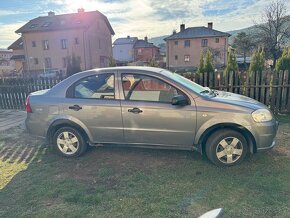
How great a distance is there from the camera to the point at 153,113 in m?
3.99

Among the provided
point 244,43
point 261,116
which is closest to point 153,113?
point 261,116

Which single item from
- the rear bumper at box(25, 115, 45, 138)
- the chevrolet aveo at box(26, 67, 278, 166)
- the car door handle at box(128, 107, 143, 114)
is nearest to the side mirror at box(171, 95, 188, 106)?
the chevrolet aveo at box(26, 67, 278, 166)

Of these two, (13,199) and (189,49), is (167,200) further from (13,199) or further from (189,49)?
(189,49)

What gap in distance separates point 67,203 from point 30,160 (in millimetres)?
1847

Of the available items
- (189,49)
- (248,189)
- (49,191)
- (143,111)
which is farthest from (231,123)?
(189,49)

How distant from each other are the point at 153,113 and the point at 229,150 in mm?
1334

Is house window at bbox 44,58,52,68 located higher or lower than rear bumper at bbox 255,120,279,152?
higher

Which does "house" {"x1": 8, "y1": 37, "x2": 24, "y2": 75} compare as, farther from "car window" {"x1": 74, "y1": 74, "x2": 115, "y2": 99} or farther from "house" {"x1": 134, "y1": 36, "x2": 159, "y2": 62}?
"car window" {"x1": 74, "y1": 74, "x2": 115, "y2": 99}

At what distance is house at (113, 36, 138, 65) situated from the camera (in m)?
61.6

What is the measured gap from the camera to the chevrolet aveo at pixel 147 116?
3.83 metres

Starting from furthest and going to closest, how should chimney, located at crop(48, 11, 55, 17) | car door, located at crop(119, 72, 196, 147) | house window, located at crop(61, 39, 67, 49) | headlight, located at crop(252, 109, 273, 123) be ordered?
chimney, located at crop(48, 11, 55, 17), house window, located at crop(61, 39, 67, 49), car door, located at crop(119, 72, 196, 147), headlight, located at crop(252, 109, 273, 123)

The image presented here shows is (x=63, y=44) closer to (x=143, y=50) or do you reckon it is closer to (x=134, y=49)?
(x=143, y=50)

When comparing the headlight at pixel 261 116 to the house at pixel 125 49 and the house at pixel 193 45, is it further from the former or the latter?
the house at pixel 125 49

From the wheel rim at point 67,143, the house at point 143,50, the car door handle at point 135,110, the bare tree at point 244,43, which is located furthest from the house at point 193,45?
the car door handle at point 135,110
